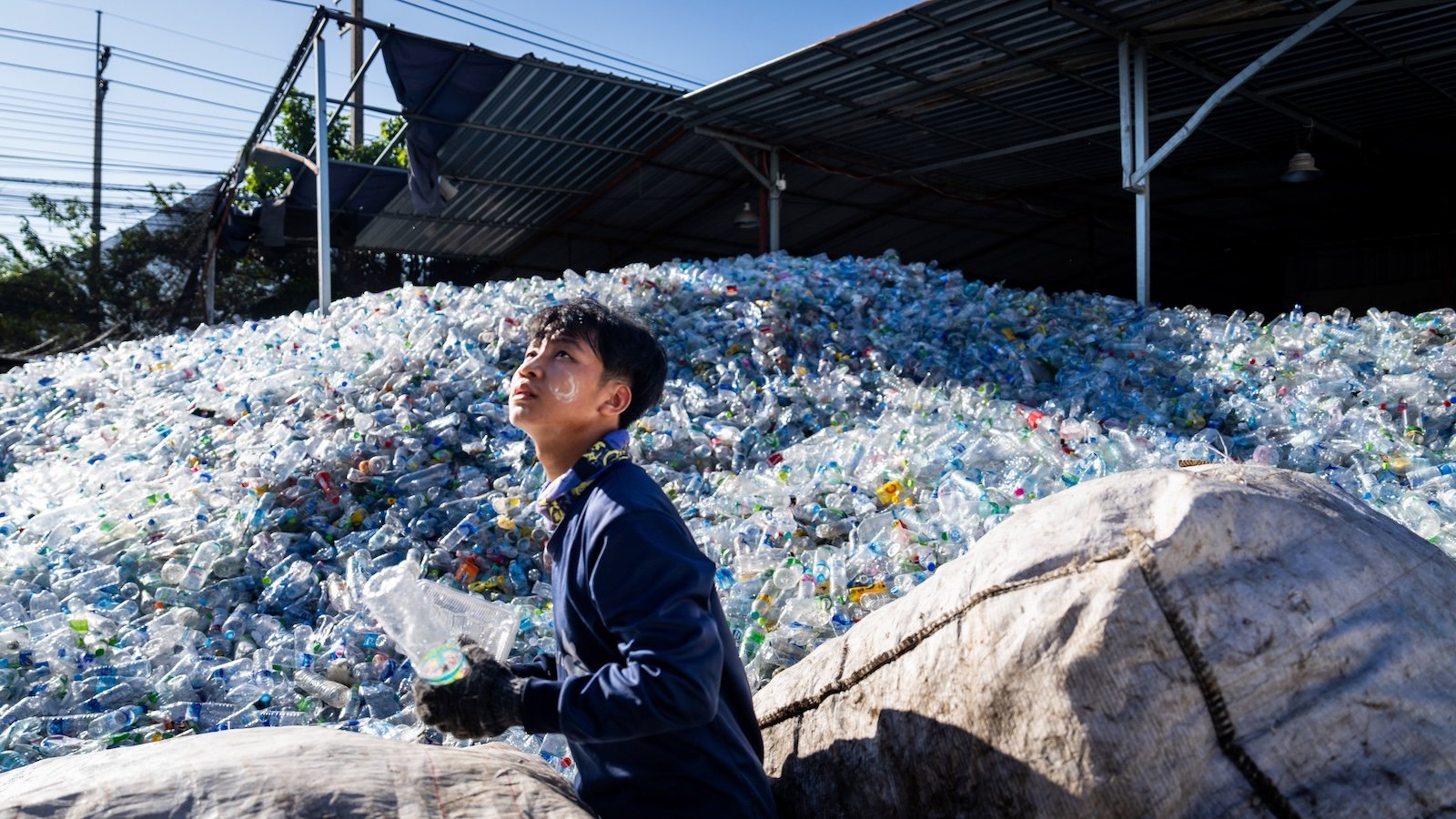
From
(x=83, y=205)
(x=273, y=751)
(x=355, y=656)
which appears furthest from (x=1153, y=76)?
(x=83, y=205)

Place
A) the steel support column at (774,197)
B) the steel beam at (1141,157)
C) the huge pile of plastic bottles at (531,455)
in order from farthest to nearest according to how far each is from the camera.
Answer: the steel support column at (774,197) < the steel beam at (1141,157) < the huge pile of plastic bottles at (531,455)

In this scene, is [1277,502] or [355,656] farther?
[355,656]

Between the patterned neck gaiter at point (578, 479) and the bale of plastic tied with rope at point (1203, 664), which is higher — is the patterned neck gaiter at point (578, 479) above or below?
above

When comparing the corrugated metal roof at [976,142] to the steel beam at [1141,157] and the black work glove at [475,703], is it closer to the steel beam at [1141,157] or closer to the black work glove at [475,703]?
the steel beam at [1141,157]

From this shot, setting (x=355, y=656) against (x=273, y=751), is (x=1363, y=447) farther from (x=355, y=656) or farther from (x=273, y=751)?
(x=273, y=751)

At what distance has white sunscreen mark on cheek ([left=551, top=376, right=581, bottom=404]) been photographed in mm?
1795

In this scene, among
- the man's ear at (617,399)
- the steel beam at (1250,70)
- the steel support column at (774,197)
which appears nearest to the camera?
the man's ear at (617,399)

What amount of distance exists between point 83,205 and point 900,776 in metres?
19.4

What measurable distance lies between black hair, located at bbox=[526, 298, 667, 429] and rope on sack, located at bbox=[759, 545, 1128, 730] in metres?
0.68

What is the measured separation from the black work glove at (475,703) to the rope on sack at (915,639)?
2.31ft

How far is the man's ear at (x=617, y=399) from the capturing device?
184cm

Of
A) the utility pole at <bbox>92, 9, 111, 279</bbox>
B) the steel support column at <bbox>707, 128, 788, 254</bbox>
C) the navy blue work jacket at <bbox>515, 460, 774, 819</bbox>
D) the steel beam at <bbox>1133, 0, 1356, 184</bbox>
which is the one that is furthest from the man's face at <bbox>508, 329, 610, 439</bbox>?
the utility pole at <bbox>92, 9, 111, 279</bbox>

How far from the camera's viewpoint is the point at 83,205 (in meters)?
16.8

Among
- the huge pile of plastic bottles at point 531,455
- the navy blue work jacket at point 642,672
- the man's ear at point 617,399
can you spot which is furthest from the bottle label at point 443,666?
the huge pile of plastic bottles at point 531,455
